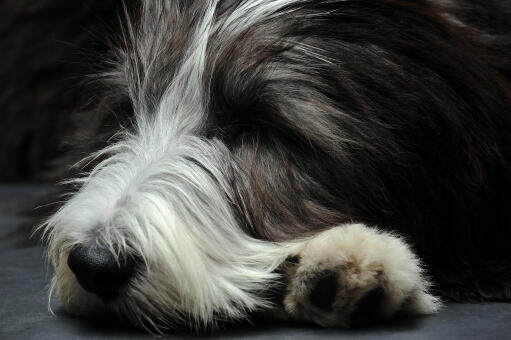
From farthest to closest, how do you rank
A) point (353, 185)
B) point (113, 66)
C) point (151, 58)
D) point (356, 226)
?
point (113, 66)
point (151, 58)
point (353, 185)
point (356, 226)

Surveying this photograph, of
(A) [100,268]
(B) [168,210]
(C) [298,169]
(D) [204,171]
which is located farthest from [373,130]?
(A) [100,268]

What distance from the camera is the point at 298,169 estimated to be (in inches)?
104

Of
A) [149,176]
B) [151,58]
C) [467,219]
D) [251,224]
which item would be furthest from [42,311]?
[467,219]

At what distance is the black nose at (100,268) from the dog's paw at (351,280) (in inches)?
17.6

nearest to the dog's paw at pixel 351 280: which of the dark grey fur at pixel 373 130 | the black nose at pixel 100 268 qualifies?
the dark grey fur at pixel 373 130

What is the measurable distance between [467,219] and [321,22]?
0.78 metres

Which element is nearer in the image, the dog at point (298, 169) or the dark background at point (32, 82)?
the dog at point (298, 169)

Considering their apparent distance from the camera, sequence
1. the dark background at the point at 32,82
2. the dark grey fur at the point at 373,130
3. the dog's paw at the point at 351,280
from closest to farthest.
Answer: the dog's paw at the point at 351,280 < the dark grey fur at the point at 373,130 < the dark background at the point at 32,82

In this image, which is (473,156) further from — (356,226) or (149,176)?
(149,176)

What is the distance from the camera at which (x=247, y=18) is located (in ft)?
9.00

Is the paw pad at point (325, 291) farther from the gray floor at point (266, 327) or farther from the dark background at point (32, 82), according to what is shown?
the dark background at point (32, 82)

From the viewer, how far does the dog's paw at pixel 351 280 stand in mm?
2217

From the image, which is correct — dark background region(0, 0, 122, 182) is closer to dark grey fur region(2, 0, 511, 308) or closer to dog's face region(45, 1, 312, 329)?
dog's face region(45, 1, 312, 329)

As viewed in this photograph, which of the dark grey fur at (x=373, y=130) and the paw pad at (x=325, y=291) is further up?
the dark grey fur at (x=373, y=130)
